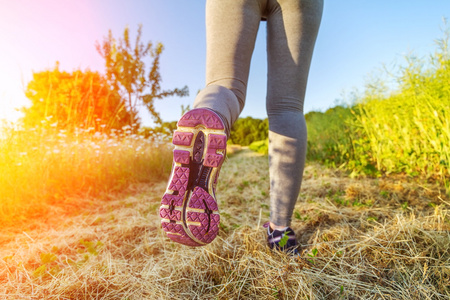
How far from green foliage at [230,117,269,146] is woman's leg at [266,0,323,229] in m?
10.5

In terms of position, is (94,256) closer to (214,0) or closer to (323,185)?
(214,0)

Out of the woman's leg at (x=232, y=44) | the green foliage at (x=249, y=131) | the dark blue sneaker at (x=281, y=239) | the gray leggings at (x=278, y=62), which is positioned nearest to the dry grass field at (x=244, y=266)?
the dark blue sneaker at (x=281, y=239)

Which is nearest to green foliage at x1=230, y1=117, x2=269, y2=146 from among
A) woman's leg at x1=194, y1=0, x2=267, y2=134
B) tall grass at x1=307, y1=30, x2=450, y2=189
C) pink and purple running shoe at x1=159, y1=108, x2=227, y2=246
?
tall grass at x1=307, y1=30, x2=450, y2=189

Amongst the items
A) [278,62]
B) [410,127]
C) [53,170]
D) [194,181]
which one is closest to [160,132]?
[53,170]

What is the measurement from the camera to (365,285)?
0.84m

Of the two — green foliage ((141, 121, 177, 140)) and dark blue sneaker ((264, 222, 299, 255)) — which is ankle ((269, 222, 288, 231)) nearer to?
dark blue sneaker ((264, 222, 299, 255))

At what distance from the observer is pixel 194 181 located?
72cm

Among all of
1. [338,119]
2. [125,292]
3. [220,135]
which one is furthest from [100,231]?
[338,119]

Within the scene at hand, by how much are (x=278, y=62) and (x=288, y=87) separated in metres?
0.12

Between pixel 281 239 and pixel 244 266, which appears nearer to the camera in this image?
pixel 244 266

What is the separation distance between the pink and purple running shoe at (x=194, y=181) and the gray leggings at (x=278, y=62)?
274 mm

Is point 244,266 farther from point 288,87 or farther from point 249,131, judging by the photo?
point 249,131

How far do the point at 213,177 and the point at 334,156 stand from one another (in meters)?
3.84

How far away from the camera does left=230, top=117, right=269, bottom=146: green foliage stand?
38.5 ft
